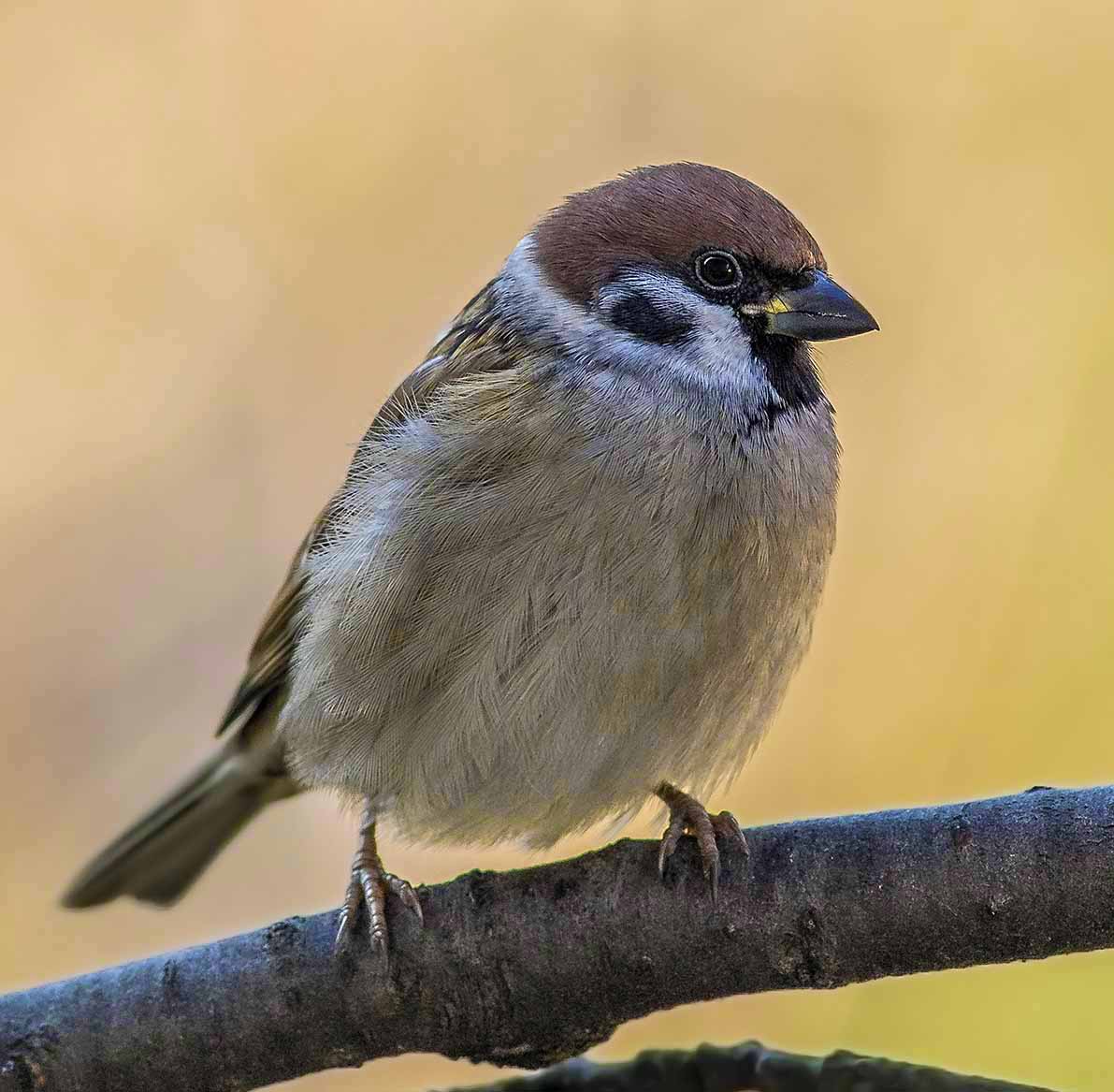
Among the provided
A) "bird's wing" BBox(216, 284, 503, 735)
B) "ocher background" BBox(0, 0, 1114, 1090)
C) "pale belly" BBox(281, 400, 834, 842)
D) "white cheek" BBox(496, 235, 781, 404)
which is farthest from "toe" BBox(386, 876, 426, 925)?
"ocher background" BBox(0, 0, 1114, 1090)

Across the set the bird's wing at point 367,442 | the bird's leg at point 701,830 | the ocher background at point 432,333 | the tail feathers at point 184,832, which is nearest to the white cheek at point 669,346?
the bird's wing at point 367,442

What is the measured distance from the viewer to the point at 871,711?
4426mm

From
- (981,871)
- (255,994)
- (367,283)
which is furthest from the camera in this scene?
(367,283)

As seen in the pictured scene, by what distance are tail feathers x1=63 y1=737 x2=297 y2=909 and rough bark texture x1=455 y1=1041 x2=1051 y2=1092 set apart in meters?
1.49

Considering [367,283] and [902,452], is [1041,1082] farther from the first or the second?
[367,283]

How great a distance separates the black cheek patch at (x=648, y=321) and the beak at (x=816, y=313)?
13cm

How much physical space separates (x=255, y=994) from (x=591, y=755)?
2.10ft

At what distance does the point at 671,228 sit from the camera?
2.91 metres

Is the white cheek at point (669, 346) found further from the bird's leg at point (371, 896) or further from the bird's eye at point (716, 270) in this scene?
the bird's leg at point (371, 896)

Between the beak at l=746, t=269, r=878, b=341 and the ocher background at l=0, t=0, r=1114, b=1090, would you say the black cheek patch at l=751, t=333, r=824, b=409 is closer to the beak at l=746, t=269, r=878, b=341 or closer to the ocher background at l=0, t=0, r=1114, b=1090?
the beak at l=746, t=269, r=878, b=341

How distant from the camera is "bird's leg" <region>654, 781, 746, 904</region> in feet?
7.97

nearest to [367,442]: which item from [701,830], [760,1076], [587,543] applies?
[587,543]

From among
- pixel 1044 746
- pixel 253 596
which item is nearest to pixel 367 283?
pixel 253 596

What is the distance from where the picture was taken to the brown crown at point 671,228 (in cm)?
289
